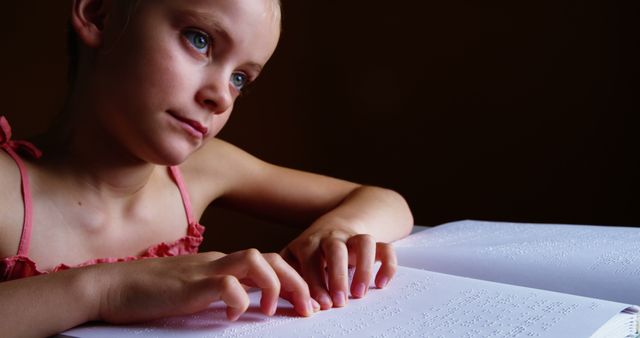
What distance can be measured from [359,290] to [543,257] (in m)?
0.22

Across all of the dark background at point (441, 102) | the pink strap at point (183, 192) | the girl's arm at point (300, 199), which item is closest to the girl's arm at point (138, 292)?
the girl's arm at point (300, 199)

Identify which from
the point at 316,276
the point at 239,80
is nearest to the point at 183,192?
the point at 239,80

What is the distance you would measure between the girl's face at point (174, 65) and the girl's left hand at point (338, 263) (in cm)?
16

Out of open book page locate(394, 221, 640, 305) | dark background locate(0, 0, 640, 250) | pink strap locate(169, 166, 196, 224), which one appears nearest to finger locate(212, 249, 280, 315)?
open book page locate(394, 221, 640, 305)

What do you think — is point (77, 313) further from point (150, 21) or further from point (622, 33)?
point (622, 33)

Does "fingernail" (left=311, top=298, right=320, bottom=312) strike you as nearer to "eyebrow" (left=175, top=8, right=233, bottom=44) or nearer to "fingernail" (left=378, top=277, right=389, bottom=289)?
"fingernail" (left=378, top=277, right=389, bottom=289)

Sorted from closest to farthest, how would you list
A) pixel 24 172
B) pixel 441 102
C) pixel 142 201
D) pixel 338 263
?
pixel 338 263, pixel 24 172, pixel 142 201, pixel 441 102

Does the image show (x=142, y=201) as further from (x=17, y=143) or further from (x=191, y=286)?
(x=191, y=286)

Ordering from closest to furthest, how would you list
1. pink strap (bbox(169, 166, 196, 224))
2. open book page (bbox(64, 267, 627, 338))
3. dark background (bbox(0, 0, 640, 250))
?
open book page (bbox(64, 267, 627, 338)) → pink strap (bbox(169, 166, 196, 224)) → dark background (bbox(0, 0, 640, 250))

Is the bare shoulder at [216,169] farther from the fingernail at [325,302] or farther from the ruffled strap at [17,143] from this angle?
the fingernail at [325,302]

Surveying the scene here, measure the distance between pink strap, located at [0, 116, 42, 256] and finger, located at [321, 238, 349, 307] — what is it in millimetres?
295

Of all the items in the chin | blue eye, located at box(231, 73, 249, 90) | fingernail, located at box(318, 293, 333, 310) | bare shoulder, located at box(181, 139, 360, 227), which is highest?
blue eye, located at box(231, 73, 249, 90)

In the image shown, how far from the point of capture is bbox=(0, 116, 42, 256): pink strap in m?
0.63

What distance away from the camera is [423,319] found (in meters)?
0.45
